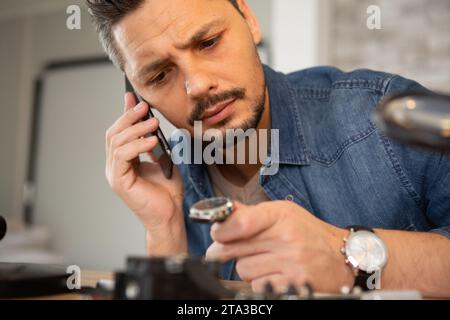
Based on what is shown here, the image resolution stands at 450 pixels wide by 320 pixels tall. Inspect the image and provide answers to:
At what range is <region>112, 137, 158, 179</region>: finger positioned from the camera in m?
0.99

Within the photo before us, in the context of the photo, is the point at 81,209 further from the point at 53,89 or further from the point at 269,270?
the point at 269,270

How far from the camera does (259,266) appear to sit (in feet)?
1.97

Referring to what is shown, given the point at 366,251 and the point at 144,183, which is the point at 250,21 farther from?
the point at 366,251

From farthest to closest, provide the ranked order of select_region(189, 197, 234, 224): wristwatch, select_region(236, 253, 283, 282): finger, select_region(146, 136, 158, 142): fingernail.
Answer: select_region(146, 136, 158, 142): fingernail
select_region(236, 253, 283, 282): finger
select_region(189, 197, 234, 224): wristwatch

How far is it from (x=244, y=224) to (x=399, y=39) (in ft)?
5.72

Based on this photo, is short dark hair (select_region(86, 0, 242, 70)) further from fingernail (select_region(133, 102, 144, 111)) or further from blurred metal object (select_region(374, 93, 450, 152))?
blurred metal object (select_region(374, 93, 450, 152))

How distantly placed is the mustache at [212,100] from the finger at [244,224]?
1.17 ft

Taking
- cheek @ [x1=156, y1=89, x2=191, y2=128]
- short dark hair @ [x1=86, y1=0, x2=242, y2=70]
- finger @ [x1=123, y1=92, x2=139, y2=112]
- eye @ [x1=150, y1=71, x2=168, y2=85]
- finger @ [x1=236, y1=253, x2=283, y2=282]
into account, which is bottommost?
finger @ [x1=236, y1=253, x2=283, y2=282]

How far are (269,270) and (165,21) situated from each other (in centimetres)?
51

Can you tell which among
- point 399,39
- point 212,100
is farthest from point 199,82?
point 399,39

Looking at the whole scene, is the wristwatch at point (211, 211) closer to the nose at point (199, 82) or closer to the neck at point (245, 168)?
the nose at point (199, 82)

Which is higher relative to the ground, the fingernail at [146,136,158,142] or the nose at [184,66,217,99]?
the nose at [184,66,217,99]

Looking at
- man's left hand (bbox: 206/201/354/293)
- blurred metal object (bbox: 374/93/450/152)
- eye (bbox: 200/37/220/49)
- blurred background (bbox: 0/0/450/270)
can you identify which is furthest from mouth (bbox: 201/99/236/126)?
blurred background (bbox: 0/0/450/270)

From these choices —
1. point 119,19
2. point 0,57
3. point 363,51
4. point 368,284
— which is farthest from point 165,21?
point 0,57
